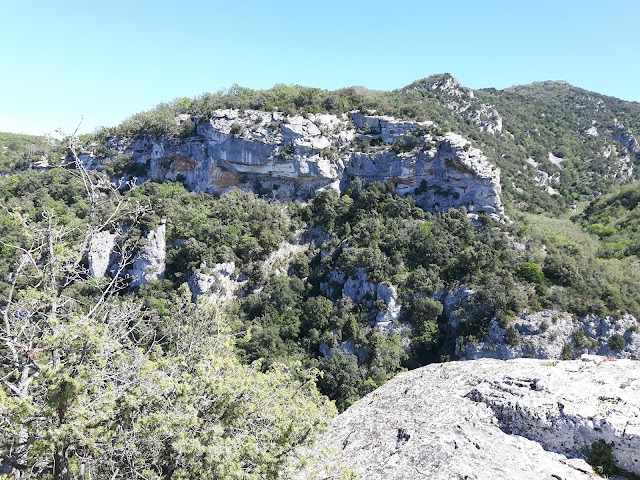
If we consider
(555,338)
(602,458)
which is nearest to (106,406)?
(602,458)

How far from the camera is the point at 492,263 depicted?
3697 centimetres

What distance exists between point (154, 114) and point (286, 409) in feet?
210

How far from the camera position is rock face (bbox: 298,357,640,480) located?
8.68 metres

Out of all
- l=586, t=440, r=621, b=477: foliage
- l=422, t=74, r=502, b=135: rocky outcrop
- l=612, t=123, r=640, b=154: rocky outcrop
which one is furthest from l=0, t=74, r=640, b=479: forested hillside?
l=586, t=440, r=621, b=477: foliage

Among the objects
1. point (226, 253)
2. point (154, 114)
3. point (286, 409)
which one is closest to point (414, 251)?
point (226, 253)

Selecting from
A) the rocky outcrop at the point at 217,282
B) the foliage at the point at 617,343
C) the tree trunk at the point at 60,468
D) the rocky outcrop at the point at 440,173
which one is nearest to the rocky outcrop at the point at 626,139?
the rocky outcrop at the point at 440,173

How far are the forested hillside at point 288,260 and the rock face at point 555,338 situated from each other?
23 cm

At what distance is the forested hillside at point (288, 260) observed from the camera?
253 inches

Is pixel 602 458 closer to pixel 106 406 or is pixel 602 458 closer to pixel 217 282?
pixel 106 406

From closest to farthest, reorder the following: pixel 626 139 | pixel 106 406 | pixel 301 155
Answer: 1. pixel 106 406
2. pixel 301 155
3. pixel 626 139

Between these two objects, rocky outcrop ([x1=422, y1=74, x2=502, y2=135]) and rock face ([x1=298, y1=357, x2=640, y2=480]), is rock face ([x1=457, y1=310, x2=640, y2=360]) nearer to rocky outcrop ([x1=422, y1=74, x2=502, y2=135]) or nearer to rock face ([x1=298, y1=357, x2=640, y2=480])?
rock face ([x1=298, y1=357, x2=640, y2=480])

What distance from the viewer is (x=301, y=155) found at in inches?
2069

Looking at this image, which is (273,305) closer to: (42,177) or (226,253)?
(226,253)

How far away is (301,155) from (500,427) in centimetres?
4601
